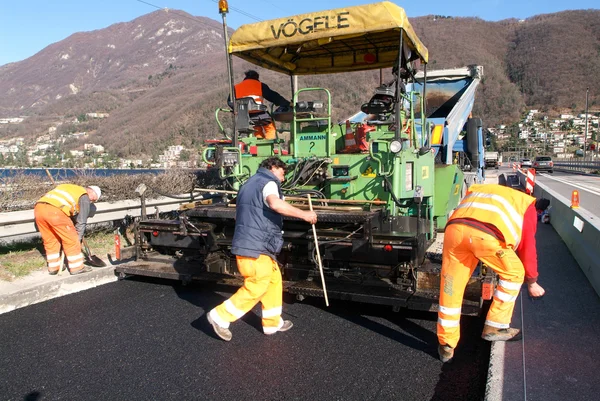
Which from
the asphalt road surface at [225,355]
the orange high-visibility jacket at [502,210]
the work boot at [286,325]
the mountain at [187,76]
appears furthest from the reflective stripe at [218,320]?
the mountain at [187,76]

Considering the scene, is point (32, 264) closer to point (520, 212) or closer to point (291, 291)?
point (291, 291)

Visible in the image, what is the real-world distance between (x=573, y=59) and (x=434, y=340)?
12089 centimetres

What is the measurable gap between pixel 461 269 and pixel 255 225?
5.43 ft

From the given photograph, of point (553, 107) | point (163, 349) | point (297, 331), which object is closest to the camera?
point (163, 349)

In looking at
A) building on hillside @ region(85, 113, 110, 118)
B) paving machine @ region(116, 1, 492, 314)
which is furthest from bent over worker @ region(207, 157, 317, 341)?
building on hillside @ region(85, 113, 110, 118)

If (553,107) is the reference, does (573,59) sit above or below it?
above

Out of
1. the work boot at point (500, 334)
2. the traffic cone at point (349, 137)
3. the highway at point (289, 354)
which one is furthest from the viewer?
the traffic cone at point (349, 137)

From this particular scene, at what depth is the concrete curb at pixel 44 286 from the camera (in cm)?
496

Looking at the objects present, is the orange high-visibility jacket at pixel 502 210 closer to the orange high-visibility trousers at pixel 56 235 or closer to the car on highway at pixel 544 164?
the orange high-visibility trousers at pixel 56 235

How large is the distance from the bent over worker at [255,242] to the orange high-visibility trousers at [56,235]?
2848mm

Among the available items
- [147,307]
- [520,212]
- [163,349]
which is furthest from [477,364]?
[147,307]

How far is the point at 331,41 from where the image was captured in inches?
217

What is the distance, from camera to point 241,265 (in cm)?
387

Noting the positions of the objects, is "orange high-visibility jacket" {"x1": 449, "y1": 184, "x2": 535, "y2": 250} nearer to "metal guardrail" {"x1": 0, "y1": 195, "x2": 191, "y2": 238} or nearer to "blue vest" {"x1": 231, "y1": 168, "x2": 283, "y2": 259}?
"blue vest" {"x1": 231, "y1": 168, "x2": 283, "y2": 259}
